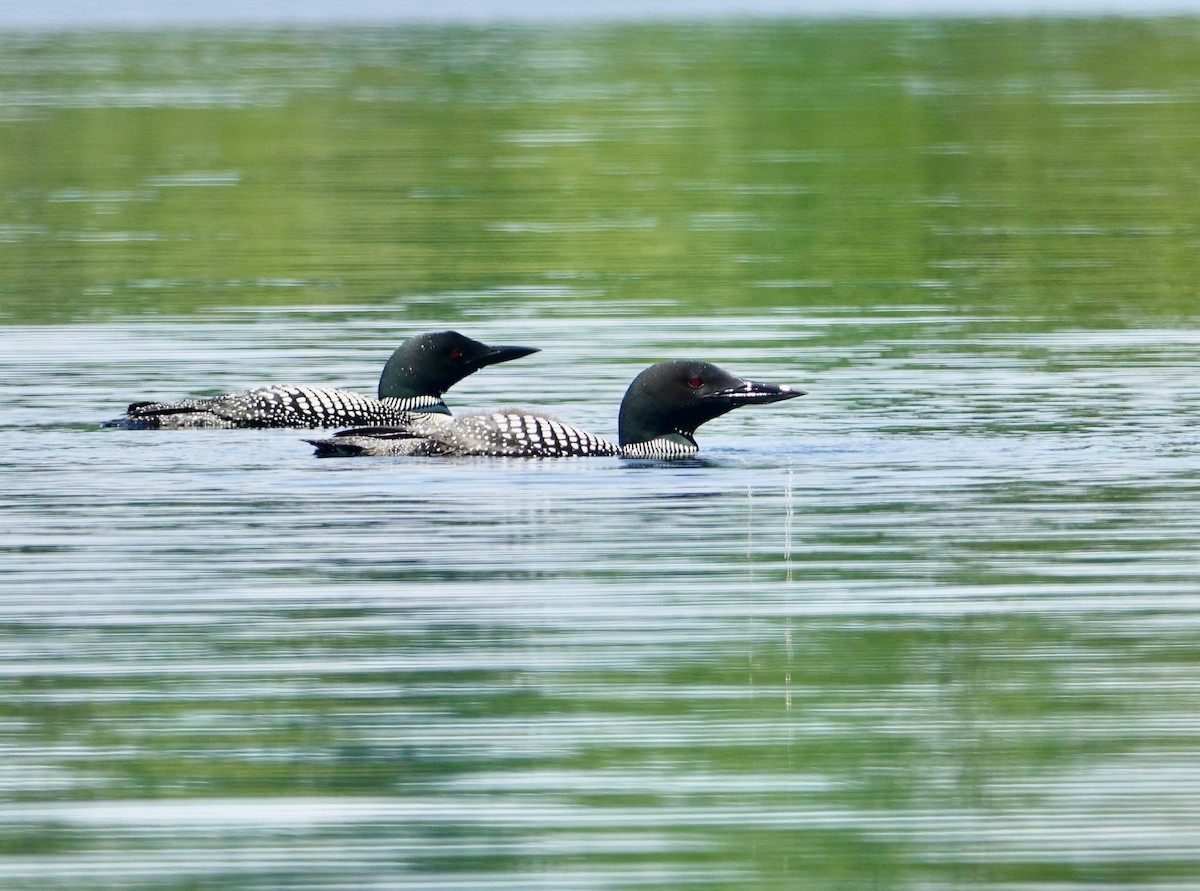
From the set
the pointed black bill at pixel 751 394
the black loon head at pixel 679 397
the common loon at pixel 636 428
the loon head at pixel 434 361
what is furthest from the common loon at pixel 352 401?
the pointed black bill at pixel 751 394

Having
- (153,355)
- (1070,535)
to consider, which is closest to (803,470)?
(1070,535)

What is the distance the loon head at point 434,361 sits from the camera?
43.4 feet

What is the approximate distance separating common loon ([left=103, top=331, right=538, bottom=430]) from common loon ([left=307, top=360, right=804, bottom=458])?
75 centimetres

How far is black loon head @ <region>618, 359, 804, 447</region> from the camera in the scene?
39.3 ft

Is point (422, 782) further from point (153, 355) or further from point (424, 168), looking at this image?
point (424, 168)

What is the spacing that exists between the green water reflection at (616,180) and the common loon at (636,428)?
462 centimetres

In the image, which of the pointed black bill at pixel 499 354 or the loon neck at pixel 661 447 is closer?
the loon neck at pixel 661 447

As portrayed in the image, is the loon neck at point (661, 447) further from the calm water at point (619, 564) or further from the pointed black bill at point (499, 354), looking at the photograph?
the pointed black bill at point (499, 354)

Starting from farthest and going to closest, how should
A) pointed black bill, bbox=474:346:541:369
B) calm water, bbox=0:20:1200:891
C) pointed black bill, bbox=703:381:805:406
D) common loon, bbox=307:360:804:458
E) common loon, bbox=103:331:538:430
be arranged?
pointed black bill, bbox=474:346:541:369 → common loon, bbox=103:331:538:430 → pointed black bill, bbox=703:381:805:406 → common loon, bbox=307:360:804:458 → calm water, bbox=0:20:1200:891

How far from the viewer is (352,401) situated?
516 inches

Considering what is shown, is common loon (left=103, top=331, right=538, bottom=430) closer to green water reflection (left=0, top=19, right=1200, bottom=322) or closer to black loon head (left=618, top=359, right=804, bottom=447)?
black loon head (left=618, top=359, right=804, bottom=447)

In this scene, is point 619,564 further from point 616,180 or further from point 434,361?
point 616,180

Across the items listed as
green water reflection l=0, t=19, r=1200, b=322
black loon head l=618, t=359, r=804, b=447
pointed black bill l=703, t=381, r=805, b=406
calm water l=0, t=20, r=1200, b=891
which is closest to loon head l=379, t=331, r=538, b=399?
calm water l=0, t=20, r=1200, b=891

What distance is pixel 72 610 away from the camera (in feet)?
28.7
